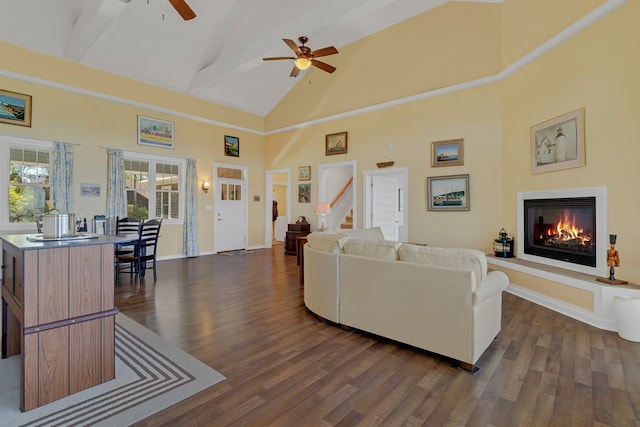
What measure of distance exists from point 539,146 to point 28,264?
5.84m

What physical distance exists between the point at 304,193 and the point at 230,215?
2.14 meters

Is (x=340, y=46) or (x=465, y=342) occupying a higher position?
(x=340, y=46)

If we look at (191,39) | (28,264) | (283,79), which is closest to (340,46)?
(283,79)

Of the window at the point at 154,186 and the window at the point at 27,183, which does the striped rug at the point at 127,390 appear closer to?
the window at the point at 27,183

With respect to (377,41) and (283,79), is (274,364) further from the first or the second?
(283,79)

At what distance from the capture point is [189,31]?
20.4ft

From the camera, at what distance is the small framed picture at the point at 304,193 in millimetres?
8461

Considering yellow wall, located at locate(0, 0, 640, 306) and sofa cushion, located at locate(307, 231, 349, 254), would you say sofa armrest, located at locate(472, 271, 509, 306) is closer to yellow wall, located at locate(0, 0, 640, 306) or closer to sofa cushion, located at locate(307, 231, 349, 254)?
sofa cushion, located at locate(307, 231, 349, 254)

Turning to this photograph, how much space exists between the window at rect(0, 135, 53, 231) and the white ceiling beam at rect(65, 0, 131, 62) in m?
1.78

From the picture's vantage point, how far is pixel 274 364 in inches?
98.7

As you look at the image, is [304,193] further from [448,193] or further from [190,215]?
[448,193]

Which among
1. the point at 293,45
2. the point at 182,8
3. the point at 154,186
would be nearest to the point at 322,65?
the point at 293,45

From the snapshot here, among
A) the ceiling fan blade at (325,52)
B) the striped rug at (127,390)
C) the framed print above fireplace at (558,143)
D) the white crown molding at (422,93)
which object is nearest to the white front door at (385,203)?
the white crown molding at (422,93)

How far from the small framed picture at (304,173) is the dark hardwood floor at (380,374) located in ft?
16.2
